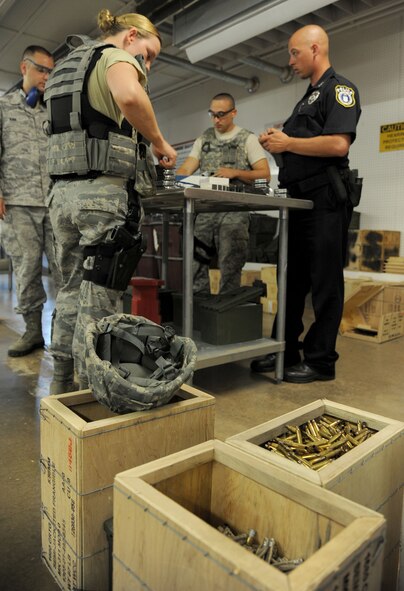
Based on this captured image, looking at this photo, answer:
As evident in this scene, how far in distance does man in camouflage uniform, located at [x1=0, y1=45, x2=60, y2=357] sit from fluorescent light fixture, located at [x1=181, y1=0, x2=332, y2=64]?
1816 millimetres

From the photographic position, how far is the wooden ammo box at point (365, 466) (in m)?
0.78

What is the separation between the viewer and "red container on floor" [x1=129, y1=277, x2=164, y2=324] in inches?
101

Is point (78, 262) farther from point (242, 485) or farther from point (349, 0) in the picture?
point (349, 0)

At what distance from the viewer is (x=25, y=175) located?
9.04 feet

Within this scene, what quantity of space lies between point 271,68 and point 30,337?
4310 millimetres

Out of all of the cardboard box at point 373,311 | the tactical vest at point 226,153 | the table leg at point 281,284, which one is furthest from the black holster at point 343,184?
the cardboard box at point 373,311

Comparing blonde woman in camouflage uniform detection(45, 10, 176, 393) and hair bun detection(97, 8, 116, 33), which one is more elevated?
hair bun detection(97, 8, 116, 33)

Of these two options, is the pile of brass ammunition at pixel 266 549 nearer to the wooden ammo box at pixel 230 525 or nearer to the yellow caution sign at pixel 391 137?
the wooden ammo box at pixel 230 525

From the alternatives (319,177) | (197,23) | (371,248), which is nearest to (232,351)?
(319,177)

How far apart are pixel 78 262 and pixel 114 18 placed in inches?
35.2

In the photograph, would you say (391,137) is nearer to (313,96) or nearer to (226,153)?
(226,153)

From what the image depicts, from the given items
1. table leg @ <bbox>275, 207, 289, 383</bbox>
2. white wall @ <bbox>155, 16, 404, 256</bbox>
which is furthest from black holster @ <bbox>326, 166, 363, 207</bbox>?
white wall @ <bbox>155, 16, 404, 256</bbox>

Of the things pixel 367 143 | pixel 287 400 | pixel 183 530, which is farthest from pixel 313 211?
pixel 367 143

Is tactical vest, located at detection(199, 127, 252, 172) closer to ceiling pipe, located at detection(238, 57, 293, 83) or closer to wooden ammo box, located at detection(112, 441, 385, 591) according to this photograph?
wooden ammo box, located at detection(112, 441, 385, 591)
